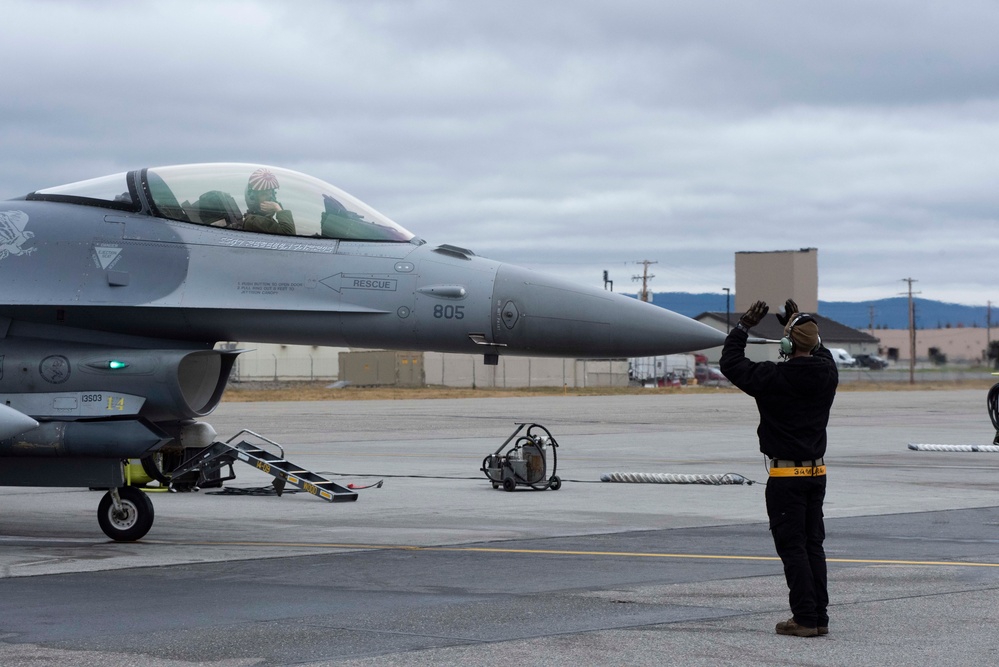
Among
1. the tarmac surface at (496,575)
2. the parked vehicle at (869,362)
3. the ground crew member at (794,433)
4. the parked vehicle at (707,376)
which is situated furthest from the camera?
the parked vehicle at (869,362)

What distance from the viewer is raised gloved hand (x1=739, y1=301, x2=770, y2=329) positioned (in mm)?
7254

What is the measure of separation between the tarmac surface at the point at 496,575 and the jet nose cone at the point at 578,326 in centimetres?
177

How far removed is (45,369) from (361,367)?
2625 inches

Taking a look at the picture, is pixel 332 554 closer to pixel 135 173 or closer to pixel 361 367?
pixel 135 173

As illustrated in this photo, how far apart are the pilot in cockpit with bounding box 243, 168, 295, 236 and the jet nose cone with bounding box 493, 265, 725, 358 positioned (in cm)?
207

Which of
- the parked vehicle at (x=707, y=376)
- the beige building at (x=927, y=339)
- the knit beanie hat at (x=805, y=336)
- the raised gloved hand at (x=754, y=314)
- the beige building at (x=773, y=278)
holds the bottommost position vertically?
the parked vehicle at (x=707, y=376)

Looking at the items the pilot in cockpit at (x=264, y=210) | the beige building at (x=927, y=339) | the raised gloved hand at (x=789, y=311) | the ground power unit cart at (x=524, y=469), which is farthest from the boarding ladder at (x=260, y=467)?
the beige building at (x=927, y=339)

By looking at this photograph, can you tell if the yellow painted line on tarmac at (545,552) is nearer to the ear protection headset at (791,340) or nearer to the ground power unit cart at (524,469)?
the ear protection headset at (791,340)

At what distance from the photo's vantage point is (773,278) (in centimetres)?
1377

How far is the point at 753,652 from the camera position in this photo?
6.37m

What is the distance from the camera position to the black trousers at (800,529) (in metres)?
7.00

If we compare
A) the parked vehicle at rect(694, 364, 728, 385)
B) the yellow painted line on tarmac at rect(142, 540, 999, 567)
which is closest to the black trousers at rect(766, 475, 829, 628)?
the yellow painted line on tarmac at rect(142, 540, 999, 567)

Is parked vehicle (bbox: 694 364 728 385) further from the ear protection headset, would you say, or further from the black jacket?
the black jacket

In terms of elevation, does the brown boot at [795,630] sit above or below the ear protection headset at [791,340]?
below
